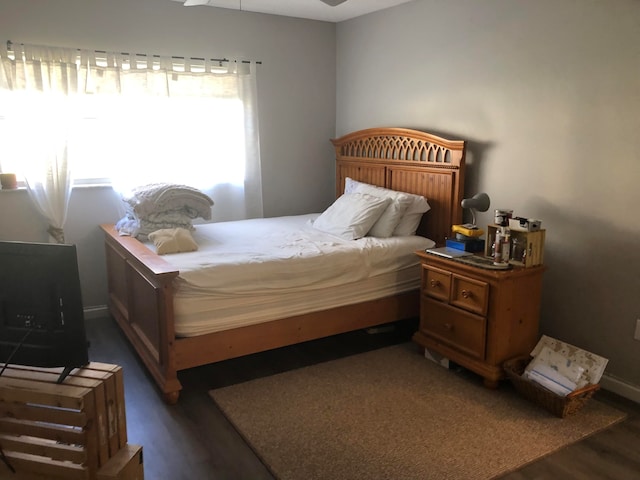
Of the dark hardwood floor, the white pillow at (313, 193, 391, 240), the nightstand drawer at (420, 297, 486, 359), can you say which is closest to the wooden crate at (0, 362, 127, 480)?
the dark hardwood floor

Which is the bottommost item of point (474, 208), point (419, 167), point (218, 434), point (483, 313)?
point (218, 434)

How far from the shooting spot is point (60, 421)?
1.66 meters

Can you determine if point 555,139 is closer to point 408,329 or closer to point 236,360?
point 408,329

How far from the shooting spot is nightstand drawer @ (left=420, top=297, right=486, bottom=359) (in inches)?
113

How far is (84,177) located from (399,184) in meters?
2.31

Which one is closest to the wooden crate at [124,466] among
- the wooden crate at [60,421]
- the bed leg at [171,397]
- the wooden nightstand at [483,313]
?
the wooden crate at [60,421]

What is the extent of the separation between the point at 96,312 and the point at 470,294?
275cm

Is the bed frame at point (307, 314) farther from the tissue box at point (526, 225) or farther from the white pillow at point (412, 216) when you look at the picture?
the tissue box at point (526, 225)

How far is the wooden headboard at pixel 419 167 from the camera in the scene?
138 inches

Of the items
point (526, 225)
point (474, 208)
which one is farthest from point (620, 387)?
point (474, 208)

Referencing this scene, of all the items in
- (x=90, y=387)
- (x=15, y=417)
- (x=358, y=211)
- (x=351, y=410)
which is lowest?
(x=351, y=410)

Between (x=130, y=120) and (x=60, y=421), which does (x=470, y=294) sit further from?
(x=130, y=120)

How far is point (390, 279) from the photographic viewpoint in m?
3.41

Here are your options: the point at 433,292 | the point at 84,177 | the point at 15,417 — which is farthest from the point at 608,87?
the point at 84,177
